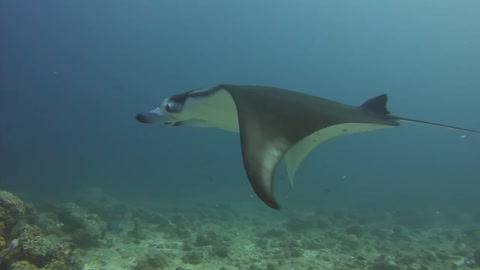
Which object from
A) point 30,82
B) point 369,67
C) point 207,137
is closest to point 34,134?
point 30,82

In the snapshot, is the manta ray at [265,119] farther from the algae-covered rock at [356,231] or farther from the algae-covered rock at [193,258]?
the algae-covered rock at [356,231]

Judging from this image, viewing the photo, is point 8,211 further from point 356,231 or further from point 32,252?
point 356,231

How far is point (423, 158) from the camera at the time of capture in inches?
3937

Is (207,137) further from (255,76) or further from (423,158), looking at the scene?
(423,158)

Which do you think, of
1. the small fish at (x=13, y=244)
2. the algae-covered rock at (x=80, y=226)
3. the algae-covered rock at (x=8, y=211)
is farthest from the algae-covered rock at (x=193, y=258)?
the small fish at (x=13, y=244)

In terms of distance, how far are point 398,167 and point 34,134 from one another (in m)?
90.1

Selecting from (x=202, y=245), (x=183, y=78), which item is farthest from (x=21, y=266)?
(x=183, y=78)

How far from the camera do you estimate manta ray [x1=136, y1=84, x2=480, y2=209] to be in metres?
2.09

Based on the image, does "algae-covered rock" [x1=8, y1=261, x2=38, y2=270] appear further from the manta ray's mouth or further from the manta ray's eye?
the manta ray's eye

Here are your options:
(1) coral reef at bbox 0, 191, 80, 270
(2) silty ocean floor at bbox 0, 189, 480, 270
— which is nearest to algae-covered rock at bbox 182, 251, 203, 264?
(2) silty ocean floor at bbox 0, 189, 480, 270

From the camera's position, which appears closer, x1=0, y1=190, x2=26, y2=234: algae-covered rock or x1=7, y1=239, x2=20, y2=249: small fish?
x1=7, y1=239, x2=20, y2=249: small fish

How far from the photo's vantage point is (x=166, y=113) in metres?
3.68

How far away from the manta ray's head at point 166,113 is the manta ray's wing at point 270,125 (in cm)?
69

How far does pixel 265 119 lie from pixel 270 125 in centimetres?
10
